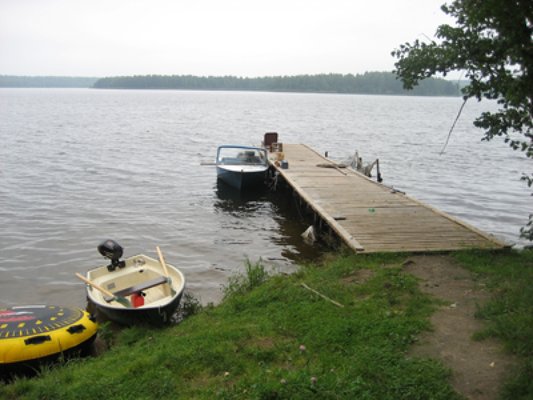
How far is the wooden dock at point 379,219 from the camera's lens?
9961 mm

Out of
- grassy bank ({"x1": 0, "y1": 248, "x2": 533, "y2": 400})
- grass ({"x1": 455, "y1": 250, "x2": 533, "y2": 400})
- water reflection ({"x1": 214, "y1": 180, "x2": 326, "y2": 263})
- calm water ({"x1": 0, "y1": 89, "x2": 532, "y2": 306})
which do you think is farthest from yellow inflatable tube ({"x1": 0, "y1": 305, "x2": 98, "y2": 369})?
water reflection ({"x1": 214, "y1": 180, "x2": 326, "y2": 263})

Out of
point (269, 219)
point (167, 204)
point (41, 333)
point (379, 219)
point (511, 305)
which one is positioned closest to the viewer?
point (511, 305)

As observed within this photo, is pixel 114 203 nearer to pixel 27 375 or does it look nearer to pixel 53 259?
pixel 53 259

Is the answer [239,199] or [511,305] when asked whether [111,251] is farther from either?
[239,199]

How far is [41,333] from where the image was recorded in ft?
23.6

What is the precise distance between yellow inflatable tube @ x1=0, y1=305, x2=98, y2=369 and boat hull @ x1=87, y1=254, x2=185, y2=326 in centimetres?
75

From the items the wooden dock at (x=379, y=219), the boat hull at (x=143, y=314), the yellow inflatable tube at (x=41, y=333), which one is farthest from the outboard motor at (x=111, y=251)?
the wooden dock at (x=379, y=219)

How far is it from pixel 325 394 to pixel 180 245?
9816 millimetres

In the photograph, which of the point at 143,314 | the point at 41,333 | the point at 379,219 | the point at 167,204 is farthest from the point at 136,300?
the point at 167,204

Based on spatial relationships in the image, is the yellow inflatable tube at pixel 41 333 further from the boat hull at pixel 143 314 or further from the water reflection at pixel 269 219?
the water reflection at pixel 269 219

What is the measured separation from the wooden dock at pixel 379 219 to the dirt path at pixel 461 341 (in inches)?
60.2

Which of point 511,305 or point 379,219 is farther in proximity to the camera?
point 379,219

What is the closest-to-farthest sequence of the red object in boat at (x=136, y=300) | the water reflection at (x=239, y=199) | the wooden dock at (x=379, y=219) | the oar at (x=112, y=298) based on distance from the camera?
the oar at (x=112, y=298) → the red object in boat at (x=136, y=300) → the wooden dock at (x=379, y=219) → the water reflection at (x=239, y=199)

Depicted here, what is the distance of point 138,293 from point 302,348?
4.37 metres
